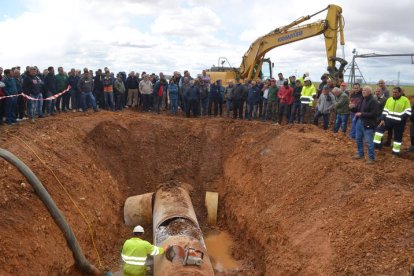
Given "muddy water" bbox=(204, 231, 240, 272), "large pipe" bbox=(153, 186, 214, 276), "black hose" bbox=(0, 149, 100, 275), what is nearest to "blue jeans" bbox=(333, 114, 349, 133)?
"muddy water" bbox=(204, 231, 240, 272)

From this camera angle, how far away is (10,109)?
13.5 metres

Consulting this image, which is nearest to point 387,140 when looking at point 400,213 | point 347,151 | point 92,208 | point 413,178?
point 347,151

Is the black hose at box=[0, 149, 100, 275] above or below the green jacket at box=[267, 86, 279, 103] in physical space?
below

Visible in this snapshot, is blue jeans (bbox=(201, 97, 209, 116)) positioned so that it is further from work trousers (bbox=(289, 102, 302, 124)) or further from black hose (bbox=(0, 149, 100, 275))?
black hose (bbox=(0, 149, 100, 275))

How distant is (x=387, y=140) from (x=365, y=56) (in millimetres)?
8965

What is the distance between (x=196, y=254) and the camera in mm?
8711

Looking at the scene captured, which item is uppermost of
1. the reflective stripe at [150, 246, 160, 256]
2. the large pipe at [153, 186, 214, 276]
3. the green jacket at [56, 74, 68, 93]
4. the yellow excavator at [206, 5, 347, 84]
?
the yellow excavator at [206, 5, 347, 84]

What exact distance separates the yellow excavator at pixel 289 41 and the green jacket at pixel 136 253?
1135 cm

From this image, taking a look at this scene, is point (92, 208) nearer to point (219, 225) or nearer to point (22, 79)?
point (219, 225)

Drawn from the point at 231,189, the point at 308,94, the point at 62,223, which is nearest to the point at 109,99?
the point at 231,189

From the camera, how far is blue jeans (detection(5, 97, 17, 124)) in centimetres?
1337

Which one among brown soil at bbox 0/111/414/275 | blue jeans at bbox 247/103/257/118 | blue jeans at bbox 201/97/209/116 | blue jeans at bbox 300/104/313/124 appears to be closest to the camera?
brown soil at bbox 0/111/414/275

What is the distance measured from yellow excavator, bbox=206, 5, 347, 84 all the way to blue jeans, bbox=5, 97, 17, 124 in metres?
10.8

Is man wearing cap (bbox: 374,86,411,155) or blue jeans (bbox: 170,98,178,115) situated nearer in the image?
man wearing cap (bbox: 374,86,411,155)
